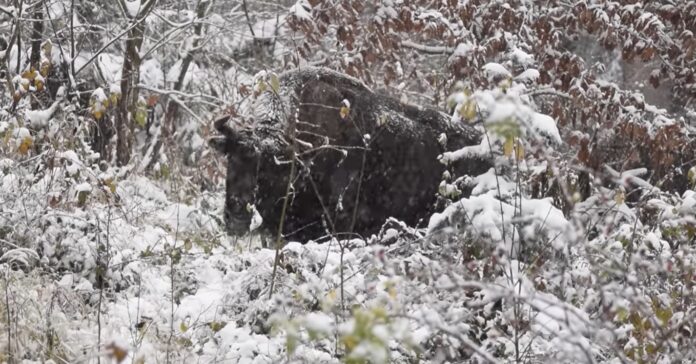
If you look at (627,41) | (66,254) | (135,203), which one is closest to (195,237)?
(135,203)

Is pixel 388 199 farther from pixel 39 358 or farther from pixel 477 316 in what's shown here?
pixel 39 358

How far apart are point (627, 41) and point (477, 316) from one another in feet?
17.0

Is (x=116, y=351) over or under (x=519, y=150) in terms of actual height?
under

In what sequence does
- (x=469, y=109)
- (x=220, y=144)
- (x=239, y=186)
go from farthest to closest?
1. (x=239, y=186)
2. (x=220, y=144)
3. (x=469, y=109)

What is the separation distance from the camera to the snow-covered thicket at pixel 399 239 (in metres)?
3.33

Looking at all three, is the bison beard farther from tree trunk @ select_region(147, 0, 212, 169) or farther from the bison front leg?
tree trunk @ select_region(147, 0, 212, 169)

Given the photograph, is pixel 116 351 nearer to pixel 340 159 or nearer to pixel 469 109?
pixel 469 109

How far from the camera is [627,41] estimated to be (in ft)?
27.6

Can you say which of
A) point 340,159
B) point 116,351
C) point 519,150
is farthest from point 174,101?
point 116,351

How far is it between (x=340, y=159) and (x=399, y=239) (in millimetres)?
1569

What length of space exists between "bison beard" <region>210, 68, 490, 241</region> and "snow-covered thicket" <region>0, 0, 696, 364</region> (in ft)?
0.87

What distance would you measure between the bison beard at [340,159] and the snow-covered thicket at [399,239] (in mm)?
266

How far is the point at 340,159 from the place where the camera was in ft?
21.9

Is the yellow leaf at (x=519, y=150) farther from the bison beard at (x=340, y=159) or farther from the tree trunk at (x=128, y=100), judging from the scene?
the tree trunk at (x=128, y=100)
